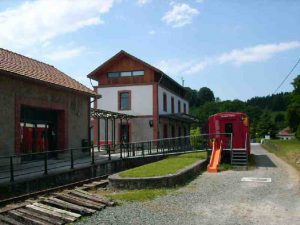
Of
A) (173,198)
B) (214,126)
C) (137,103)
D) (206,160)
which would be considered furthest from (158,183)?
(137,103)

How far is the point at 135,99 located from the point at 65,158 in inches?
607

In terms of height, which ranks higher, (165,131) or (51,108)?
(51,108)

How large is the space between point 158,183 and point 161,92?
958 inches

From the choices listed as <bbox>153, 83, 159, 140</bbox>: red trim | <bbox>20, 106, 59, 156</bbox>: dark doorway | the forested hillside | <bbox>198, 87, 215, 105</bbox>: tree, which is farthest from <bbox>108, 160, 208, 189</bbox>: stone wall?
<bbox>198, 87, 215, 105</bbox>: tree

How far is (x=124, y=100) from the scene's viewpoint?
3709 cm

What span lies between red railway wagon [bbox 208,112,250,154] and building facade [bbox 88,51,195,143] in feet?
35.9

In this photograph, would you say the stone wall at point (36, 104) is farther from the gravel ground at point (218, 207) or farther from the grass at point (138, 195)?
the gravel ground at point (218, 207)

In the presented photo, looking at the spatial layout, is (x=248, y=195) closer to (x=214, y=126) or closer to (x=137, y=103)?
(x=214, y=126)

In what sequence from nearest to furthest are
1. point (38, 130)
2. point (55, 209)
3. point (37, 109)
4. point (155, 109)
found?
point (55, 209) < point (37, 109) < point (38, 130) < point (155, 109)

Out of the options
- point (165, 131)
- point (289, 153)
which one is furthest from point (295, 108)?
point (289, 153)

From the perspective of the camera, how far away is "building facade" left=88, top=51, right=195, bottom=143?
36.1 metres

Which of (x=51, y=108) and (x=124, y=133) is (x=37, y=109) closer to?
(x=51, y=108)

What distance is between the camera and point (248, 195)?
12.8 meters

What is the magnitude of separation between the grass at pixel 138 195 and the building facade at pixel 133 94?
22.2m
